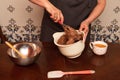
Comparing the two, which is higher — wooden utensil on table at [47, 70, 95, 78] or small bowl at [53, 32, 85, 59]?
small bowl at [53, 32, 85, 59]

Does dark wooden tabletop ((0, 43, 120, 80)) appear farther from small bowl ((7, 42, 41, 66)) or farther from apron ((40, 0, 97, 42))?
apron ((40, 0, 97, 42))

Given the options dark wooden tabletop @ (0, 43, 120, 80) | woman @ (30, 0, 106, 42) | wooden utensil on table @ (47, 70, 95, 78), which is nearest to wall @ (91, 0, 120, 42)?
woman @ (30, 0, 106, 42)

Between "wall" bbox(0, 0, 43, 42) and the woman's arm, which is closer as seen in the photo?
the woman's arm

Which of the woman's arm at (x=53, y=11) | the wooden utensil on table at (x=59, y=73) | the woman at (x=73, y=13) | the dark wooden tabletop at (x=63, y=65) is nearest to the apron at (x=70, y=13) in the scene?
the woman at (x=73, y=13)

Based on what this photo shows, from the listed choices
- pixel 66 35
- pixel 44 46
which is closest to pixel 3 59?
pixel 44 46

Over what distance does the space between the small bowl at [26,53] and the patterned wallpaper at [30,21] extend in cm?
93

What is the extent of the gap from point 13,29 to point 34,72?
3.93 feet

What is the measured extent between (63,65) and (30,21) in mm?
1123

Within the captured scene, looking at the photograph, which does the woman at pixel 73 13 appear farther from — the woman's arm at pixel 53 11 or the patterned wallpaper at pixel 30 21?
the patterned wallpaper at pixel 30 21

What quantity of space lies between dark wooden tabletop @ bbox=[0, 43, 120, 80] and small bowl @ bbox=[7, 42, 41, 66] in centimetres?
4

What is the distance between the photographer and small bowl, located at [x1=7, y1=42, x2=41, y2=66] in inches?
44.1

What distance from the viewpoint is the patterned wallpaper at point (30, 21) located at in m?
2.11

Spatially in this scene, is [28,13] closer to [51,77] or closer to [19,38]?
[19,38]

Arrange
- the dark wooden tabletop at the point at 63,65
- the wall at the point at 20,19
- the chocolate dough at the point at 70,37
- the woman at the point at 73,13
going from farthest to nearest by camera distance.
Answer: the wall at the point at 20,19 → the woman at the point at 73,13 → the chocolate dough at the point at 70,37 → the dark wooden tabletop at the point at 63,65
